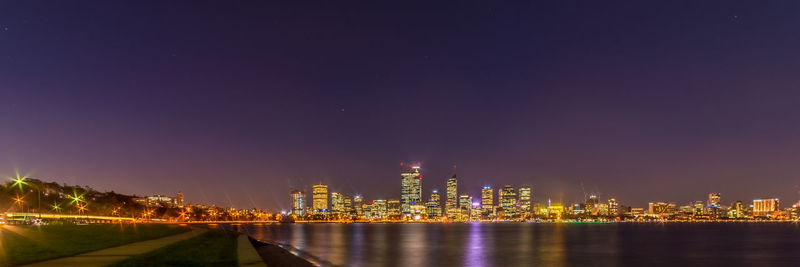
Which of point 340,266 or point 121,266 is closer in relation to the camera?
point 121,266

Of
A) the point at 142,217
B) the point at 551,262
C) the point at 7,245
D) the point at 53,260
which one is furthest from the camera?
the point at 142,217

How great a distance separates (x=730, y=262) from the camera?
56.1 metres

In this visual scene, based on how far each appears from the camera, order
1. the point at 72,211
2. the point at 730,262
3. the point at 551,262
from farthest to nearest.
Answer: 1. the point at 72,211
2. the point at 730,262
3. the point at 551,262

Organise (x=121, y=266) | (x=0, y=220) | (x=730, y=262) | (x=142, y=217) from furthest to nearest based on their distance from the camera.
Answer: (x=142, y=217) → (x=0, y=220) → (x=730, y=262) → (x=121, y=266)

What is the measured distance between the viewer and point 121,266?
60.2ft

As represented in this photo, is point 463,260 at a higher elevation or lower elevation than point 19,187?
lower

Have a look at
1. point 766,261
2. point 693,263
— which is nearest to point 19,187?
point 693,263

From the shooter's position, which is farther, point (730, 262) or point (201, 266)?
point (730, 262)

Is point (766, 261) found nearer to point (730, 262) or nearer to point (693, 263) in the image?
point (730, 262)

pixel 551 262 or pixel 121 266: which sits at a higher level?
pixel 121 266

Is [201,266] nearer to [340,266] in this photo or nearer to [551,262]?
[340,266]

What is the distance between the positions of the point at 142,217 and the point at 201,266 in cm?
17349

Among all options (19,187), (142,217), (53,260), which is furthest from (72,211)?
(53,260)

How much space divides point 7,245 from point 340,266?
24110 mm
